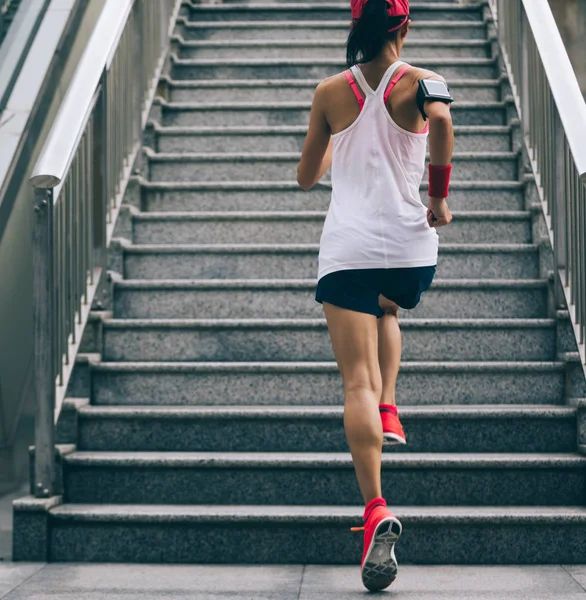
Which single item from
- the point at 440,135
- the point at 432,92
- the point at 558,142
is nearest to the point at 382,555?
the point at 440,135

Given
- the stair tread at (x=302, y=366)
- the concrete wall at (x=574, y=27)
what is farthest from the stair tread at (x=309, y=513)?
the concrete wall at (x=574, y=27)

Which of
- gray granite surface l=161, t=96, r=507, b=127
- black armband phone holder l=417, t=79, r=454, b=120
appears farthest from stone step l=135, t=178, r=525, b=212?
black armband phone holder l=417, t=79, r=454, b=120

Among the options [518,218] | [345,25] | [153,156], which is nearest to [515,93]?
[518,218]

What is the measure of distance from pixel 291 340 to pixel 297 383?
0.87ft

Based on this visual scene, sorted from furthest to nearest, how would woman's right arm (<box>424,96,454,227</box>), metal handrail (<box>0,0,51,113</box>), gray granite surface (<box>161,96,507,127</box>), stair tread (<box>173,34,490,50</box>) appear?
stair tread (<box>173,34,490,50</box>) < gray granite surface (<box>161,96,507,127</box>) < metal handrail (<box>0,0,51,113</box>) < woman's right arm (<box>424,96,454,227</box>)

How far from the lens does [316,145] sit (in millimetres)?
2590

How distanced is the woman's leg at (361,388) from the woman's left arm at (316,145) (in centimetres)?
39

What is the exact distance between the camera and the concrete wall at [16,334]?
3.47 m

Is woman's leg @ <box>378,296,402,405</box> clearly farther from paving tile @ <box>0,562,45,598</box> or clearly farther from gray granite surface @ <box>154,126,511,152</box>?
gray granite surface @ <box>154,126,511,152</box>

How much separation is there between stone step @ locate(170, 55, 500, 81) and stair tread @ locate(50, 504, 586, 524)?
3.15 metres

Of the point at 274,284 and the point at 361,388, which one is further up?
the point at 274,284

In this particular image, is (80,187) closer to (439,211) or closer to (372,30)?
(372,30)

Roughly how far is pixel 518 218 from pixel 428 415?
1417mm

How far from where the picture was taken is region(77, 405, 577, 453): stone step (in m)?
3.27
